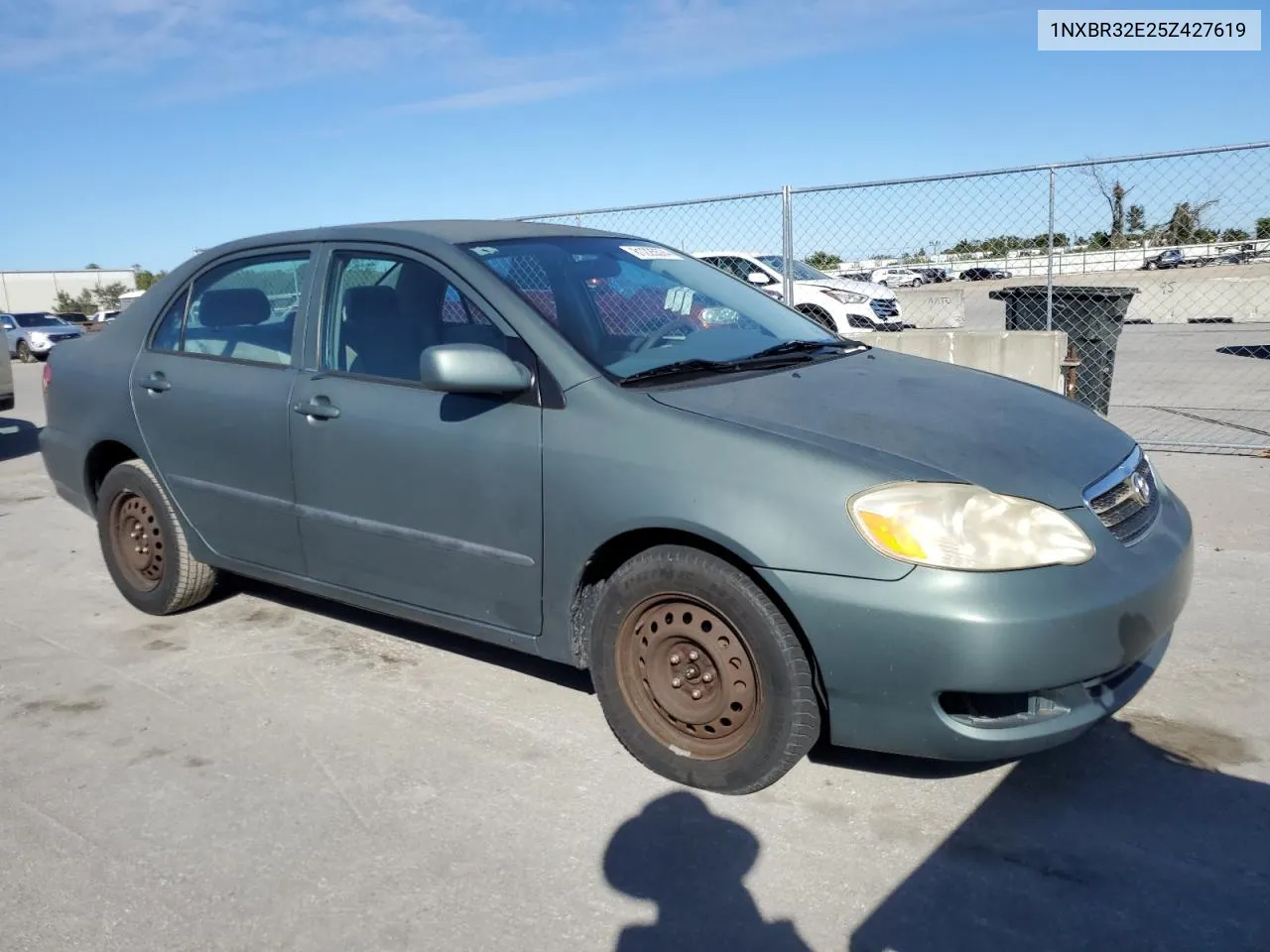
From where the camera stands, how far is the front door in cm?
338

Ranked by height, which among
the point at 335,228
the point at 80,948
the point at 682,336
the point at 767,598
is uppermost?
the point at 335,228

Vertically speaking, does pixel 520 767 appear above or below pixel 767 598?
below

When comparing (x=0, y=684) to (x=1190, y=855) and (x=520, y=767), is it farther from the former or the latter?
(x=1190, y=855)

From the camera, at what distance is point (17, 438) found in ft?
36.8

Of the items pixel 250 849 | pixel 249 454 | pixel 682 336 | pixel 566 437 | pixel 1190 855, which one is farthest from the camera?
pixel 249 454

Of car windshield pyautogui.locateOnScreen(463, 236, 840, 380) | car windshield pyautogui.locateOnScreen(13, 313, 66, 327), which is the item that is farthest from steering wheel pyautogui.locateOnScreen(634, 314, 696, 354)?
car windshield pyautogui.locateOnScreen(13, 313, 66, 327)

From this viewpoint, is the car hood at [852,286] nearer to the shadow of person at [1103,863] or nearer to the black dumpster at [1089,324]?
the black dumpster at [1089,324]

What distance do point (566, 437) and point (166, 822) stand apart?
1.58 meters

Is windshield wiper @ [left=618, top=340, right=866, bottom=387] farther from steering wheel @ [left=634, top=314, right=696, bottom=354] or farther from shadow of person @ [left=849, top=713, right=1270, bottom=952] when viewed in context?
shadow of person @ [left=849, top=713, right=1270, bottom=952]

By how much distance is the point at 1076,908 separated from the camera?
2.53 metres

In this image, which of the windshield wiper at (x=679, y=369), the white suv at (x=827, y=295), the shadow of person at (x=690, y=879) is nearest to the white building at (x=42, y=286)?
the white suv at (x=827, y=295)

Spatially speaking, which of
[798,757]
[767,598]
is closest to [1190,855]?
[798,757]

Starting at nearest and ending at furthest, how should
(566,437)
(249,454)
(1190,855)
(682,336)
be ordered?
1. (1190,855)
2. (566,437)
3. (682,336)
4. (249,454)

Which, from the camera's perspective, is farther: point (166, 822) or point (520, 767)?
point (520, 767)
